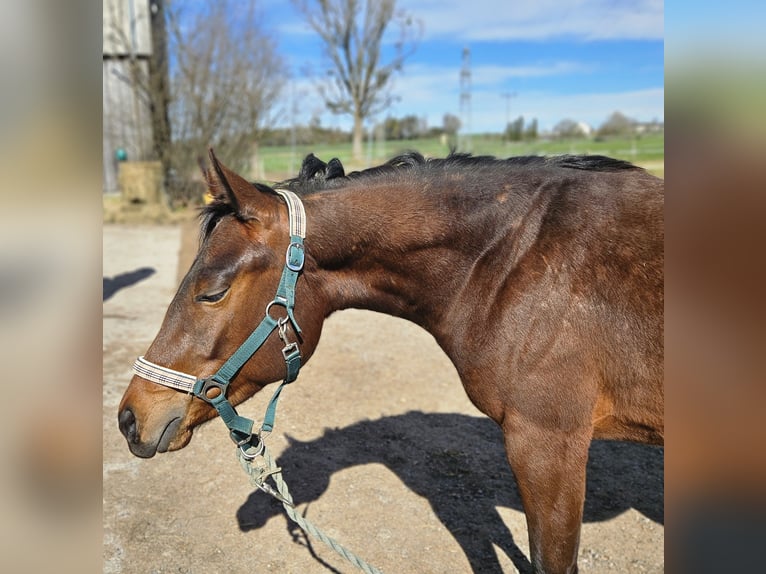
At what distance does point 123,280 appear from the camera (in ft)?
32.4

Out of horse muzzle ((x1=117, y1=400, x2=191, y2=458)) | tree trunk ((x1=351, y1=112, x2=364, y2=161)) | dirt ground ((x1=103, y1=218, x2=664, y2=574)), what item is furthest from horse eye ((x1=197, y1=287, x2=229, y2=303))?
tree trunk ((x1=351, y1=112, x2=364, y2=161))

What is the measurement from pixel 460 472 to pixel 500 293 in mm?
2248

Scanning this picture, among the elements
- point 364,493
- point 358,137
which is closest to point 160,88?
point 364,493

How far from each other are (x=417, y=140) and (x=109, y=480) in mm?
35598

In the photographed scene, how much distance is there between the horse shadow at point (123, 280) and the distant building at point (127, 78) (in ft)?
26.3

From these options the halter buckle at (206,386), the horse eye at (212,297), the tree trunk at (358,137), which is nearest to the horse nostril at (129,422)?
the halter buckle at (206,386)

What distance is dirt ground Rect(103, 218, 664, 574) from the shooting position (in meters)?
3.17

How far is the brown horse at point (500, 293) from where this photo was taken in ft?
6.89

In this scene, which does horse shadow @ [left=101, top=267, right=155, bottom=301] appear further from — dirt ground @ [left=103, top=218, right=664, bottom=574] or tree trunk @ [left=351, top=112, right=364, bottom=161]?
tree trunk @ [left=351, top=112, right=364, bottom=161]

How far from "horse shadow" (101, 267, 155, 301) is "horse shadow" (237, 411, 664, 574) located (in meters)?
5.96
